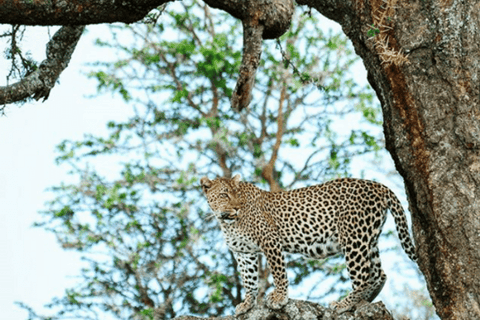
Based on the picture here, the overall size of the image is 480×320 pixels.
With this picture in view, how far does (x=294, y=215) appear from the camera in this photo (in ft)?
24.7

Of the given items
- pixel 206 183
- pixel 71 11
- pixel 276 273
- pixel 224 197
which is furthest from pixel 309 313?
pixel 71 11

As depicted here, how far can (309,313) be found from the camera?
6.76 meters

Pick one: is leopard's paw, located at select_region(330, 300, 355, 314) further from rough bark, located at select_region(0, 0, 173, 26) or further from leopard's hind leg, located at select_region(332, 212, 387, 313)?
rough bark, located at select_region(0, 0, 173, 26)

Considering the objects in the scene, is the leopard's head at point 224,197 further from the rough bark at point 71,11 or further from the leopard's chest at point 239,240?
the rough bark at point 71,11

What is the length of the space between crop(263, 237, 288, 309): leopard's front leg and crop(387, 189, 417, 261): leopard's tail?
113cm

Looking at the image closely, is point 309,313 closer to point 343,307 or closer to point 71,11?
point 343,307

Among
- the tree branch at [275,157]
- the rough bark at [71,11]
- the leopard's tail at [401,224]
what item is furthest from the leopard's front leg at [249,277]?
the tree branch at [275,157]

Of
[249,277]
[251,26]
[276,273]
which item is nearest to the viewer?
[251,26]

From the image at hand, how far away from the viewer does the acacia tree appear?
4508 mm

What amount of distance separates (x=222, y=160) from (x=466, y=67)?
1088cm

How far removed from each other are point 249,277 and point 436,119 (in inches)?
138

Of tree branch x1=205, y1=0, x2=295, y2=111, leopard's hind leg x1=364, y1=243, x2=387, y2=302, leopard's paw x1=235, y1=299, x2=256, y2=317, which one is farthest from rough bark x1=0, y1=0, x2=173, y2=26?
leopard's hind leg x1=364, y1=243, x2=387, y2=302

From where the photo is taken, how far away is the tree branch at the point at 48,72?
6.08m

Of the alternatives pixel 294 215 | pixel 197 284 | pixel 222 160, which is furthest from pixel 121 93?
pixel 294 215
